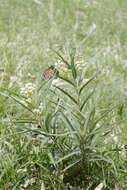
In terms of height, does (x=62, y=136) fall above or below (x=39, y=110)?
below

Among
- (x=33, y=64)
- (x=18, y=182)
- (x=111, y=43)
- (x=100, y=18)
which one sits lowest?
(x=18, y=182)

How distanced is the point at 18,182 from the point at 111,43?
3.21m

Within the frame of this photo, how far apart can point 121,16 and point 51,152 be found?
418 cm

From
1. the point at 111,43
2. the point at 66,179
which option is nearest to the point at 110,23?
the point at 111,43

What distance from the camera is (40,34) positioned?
18.5 ft

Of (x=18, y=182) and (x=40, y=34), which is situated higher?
(x=40, y=34)

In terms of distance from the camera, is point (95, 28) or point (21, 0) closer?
point (95, 28)

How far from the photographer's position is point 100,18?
261 inches

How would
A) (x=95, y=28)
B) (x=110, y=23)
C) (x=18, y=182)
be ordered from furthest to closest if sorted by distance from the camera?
(x=110, y=23) < (x=95, y=28) < (x=18, y=182)

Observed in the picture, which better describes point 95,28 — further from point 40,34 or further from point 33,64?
point 33,64

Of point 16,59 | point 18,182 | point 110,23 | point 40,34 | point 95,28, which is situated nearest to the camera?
point 18,182

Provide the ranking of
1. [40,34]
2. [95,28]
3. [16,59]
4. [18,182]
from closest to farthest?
[18,182] < [16,59] < [40,34] < [95,28]

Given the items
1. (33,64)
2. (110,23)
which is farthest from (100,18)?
(33,64)

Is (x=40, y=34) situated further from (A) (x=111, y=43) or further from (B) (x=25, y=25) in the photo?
(A) (x=111, y=43)
